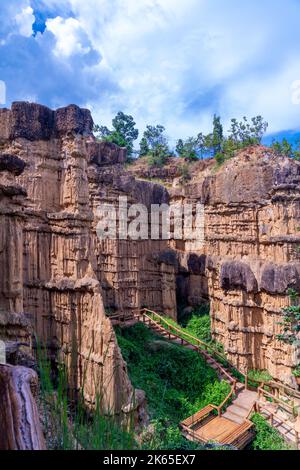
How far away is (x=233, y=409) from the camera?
1226cm

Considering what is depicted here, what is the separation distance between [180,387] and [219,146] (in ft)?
79.4

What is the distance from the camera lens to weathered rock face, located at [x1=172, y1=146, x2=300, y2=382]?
1409cm

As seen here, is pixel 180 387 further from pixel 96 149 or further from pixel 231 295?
pixel 96 149

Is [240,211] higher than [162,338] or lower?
higher

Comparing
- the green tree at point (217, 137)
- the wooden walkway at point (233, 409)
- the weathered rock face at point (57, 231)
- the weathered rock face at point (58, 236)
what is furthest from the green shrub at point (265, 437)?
the green tree at point (217, 137)

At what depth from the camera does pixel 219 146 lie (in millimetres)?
31344

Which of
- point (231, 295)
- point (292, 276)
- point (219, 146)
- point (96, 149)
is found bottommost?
point (231, 295)

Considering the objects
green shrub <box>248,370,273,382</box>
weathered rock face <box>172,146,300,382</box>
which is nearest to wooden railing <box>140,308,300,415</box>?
green shrub <box>248,370,273,382</box>

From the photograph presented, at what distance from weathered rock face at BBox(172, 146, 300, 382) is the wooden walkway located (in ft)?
2.98

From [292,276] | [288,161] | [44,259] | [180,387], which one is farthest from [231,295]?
[44,259]

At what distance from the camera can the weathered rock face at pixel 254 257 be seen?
14.1 metres

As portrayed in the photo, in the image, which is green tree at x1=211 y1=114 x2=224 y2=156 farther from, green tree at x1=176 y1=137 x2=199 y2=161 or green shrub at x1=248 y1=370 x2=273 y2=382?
green shrub at x1=248 y1=370 x2=273 y2=382

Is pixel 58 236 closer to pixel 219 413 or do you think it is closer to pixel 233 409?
pixel 219 413
